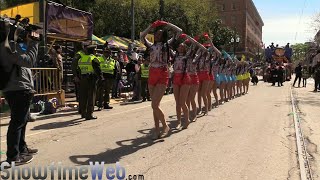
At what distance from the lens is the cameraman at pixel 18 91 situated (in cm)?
580

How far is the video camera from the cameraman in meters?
0.06

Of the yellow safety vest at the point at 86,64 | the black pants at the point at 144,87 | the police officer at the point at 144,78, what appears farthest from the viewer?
the black pants at the point at 144,87

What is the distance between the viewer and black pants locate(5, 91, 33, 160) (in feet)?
19.5

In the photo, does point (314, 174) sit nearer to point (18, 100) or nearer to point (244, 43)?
point (18, 100)

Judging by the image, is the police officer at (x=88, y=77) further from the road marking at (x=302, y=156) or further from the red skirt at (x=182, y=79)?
the road marking at (x=302, y=156)

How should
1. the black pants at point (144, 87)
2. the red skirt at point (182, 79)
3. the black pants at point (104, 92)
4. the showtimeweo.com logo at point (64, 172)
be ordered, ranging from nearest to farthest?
the showtimeweo.com logo at point (64, 172), the red skirt at point (182, 79), the black pants at point (104, 92), the black pants at point (144, 87)

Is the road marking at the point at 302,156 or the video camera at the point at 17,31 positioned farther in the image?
the road marking at the point at 302,156

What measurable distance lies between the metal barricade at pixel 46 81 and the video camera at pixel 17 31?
5732 mm

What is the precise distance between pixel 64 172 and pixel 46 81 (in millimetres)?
7271

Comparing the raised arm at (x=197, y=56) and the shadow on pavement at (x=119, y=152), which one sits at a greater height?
the raised arm at (x=197, y=56)

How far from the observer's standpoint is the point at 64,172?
18.2 feet

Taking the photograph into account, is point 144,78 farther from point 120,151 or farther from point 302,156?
point 302,156

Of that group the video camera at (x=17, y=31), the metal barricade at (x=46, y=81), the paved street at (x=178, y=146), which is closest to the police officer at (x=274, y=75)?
the paved street at (x=178, y=146)

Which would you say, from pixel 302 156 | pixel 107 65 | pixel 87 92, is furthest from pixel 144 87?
pixel 302 156
